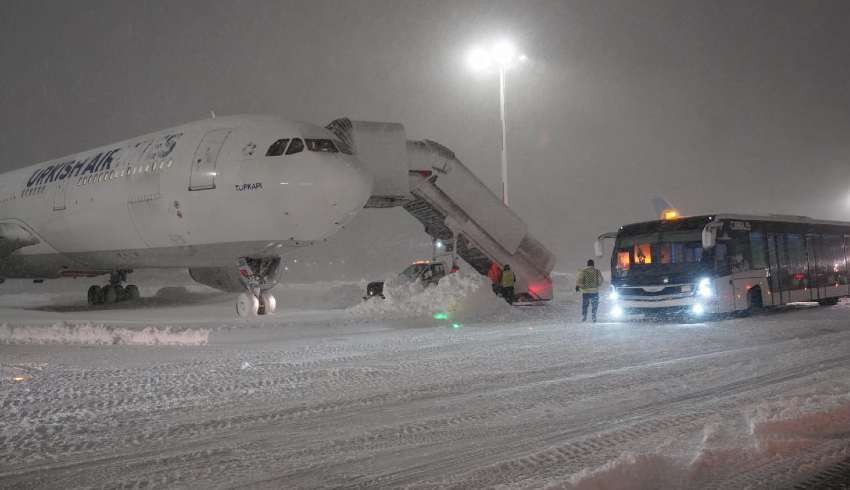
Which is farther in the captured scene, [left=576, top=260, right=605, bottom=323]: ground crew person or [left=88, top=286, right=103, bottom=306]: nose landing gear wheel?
[left=88, top=286, right=103, bottom=306]: nose landing gear wheel

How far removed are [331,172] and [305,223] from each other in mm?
1383

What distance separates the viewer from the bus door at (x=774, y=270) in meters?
18.0

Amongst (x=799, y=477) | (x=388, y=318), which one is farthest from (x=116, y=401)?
(x=388, y=318)

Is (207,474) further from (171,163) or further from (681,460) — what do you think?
(171,163)

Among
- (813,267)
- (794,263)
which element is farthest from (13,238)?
(813,267)

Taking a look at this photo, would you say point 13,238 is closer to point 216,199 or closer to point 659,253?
point 216,199

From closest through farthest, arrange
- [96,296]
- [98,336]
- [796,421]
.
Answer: [796,421]
[98,336]
[96,296]

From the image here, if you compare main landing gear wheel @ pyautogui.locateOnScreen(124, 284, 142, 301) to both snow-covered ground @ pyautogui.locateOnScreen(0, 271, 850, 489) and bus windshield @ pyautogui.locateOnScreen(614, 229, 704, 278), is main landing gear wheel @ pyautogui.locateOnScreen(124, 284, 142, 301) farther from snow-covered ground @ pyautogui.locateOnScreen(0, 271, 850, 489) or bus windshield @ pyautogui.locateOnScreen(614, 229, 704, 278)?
bus windshield @ pyautogui.locateOnScreen(614, 229, 704, 278)

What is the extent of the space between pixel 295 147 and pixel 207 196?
2465 mm

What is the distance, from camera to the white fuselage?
1560 centimetres

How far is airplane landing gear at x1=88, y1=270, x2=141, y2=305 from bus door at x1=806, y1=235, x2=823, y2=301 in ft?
72.6

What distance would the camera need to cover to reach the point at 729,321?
16.1 m

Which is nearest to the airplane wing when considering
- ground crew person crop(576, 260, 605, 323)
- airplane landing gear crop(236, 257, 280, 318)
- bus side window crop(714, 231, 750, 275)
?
airplane landing gear crop(236, 257, 280, 318)

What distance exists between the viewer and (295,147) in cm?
1573
